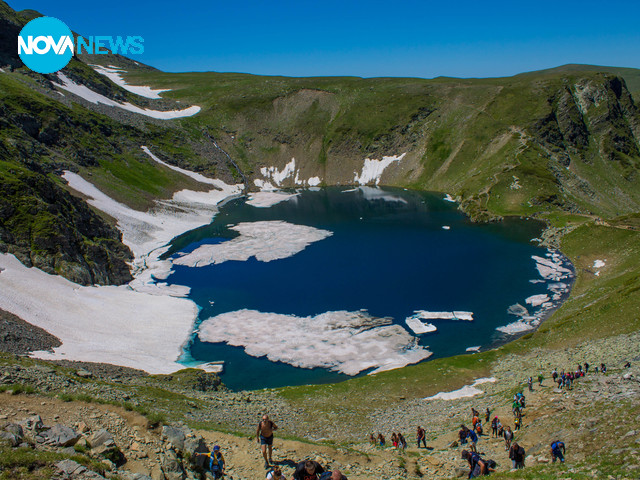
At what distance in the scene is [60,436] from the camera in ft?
61.8

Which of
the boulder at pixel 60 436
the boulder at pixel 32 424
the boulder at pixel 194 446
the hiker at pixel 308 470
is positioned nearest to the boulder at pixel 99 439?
the boulder at pixel 60 436

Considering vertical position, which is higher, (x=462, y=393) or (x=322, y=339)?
(x=322, y=339)

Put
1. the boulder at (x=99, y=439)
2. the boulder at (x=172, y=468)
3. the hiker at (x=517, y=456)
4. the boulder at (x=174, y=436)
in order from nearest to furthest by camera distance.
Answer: the boulder at (x=99, y=439)
the boulder at (x=172, y=468)
the boulder at (x=174, y=436)
the hiker at (x=517, y=456)

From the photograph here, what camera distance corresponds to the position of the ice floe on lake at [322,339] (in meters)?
57.5

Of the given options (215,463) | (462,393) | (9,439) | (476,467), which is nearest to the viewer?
(9,439)

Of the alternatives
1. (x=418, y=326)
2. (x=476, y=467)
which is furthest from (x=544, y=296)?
(x=476, y=467)

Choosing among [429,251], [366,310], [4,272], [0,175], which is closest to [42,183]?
[0,175]

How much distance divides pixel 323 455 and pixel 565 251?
88.1 meters

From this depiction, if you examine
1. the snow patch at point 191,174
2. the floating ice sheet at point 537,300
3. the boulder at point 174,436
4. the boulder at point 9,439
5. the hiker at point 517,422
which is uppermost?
the snow patch at point 191,174

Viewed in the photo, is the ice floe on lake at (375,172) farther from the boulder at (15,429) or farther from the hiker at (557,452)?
the boulder at (15,429)

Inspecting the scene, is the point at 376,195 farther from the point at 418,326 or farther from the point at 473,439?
the point at 473,439

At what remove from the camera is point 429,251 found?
102m

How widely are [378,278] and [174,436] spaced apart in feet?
217

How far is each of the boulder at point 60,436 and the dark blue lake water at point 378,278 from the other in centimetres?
3491
